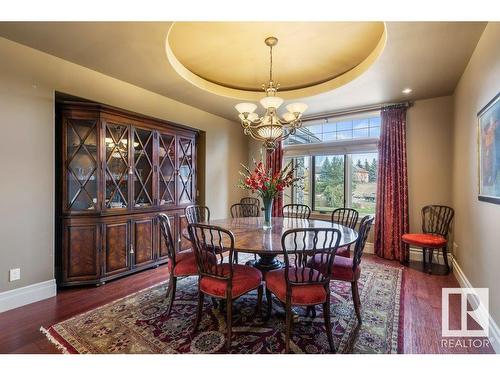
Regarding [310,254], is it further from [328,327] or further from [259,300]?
[259,300]

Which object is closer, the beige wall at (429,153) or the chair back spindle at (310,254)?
the chair back spindle at (310,254)

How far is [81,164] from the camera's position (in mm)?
3131

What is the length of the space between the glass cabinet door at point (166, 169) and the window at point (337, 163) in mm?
2474

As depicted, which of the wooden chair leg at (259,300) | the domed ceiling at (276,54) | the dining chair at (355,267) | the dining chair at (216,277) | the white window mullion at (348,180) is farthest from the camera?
the white window mullion at (348,180)

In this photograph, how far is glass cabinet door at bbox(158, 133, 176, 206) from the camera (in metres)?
3.97

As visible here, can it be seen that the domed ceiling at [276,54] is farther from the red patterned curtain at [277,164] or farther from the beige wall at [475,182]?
the red patterned curtain at [277,164]

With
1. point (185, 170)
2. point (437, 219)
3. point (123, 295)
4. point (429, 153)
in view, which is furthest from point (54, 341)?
point (429, 153)

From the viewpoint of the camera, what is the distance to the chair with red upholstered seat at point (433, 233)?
354 cm

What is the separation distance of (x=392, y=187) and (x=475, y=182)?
1.68m

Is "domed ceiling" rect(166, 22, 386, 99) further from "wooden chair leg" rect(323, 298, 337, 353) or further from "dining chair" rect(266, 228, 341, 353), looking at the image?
"wooden chair leg" rect(323, 298, 337, 353)

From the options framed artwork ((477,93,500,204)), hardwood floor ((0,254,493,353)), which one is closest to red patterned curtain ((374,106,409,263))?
hardwood floor ((0,254,493,353))

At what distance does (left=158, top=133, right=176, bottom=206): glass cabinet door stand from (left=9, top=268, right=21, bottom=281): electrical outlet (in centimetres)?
176

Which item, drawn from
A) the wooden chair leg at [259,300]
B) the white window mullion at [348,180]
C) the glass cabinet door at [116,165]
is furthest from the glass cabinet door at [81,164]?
the white window mullion at [348,180]
